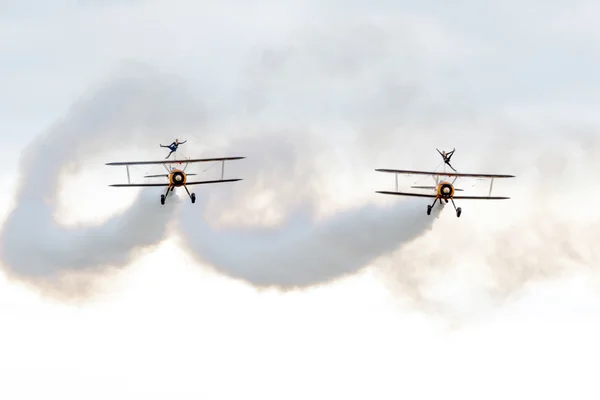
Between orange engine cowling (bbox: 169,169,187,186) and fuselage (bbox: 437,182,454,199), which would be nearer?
fuselage (bbox: 437,182,454,199)

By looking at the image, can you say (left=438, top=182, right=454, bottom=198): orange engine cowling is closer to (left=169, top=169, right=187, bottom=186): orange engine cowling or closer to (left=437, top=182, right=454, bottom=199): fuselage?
(left=437, top=182, right=454, bottom=199): fuselage

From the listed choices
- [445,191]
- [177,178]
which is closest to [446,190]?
[445,191]

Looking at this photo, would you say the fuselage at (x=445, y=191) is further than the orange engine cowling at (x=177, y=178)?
No

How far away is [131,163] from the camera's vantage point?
113688mm

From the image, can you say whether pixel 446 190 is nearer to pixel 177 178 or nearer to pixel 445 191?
pixel 445 191

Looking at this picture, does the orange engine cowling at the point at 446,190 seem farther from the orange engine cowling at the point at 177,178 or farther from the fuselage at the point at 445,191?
the orange engine cowling at the point at 177,178

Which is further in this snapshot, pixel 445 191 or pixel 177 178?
pixel 177 178

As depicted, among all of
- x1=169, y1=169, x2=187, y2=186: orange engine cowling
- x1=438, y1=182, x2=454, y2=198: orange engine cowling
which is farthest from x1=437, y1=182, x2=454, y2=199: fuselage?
x1=169, y1=169, x2=187, y2=186: orange engine cowling

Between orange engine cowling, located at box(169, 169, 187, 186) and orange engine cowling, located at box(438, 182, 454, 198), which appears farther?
orange engine cowling, located at box(169, 169, 187, 186)

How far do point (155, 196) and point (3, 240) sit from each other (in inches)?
728

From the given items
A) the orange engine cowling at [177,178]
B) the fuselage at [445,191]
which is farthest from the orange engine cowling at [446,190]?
the orange engine cowling at [177,178]

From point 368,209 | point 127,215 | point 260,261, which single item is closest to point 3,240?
point 127,215

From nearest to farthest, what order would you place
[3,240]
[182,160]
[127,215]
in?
[182,160] → [127,215] → [3,240]

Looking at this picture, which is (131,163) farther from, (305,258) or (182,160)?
(305,258)
